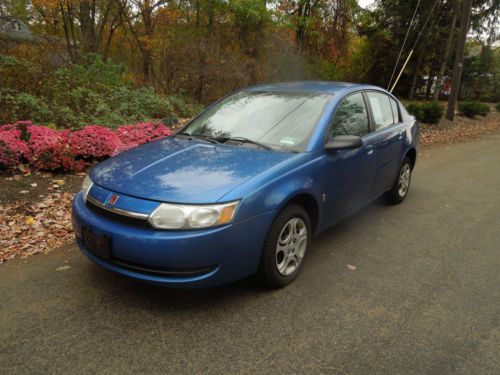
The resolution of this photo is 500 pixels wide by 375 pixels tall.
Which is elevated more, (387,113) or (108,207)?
(387,113)

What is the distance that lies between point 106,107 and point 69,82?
1234 millimetres

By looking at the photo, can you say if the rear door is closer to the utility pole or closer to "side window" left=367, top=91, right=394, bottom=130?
"side window" left=367, top=91, right=394, bottom=130

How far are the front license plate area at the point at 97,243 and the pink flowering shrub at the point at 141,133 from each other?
3.71 metres

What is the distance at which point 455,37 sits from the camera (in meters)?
20.4

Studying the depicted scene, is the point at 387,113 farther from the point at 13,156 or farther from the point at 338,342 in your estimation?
the point at 13,156

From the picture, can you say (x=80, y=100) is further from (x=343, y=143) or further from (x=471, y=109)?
(x=471, y=109)

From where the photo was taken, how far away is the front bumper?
251 centimetres

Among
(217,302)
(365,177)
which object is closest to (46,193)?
(217,302)

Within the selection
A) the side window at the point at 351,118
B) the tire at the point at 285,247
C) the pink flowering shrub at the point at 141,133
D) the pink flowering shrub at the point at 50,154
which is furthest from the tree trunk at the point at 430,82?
the tire at the point at 285,247

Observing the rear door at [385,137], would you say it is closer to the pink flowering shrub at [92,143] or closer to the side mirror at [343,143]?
the side mirror at [343,143]

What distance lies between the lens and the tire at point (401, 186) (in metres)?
5.13

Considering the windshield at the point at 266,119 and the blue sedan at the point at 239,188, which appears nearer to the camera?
the blue sedan at the point at 239,188

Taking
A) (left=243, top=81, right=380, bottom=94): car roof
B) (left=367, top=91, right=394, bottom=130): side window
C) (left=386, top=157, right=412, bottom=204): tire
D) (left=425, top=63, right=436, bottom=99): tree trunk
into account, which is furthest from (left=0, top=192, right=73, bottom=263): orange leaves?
A: (left=425, top=63, right=436, bottom=99): tree trunk

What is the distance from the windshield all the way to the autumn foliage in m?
2.38
